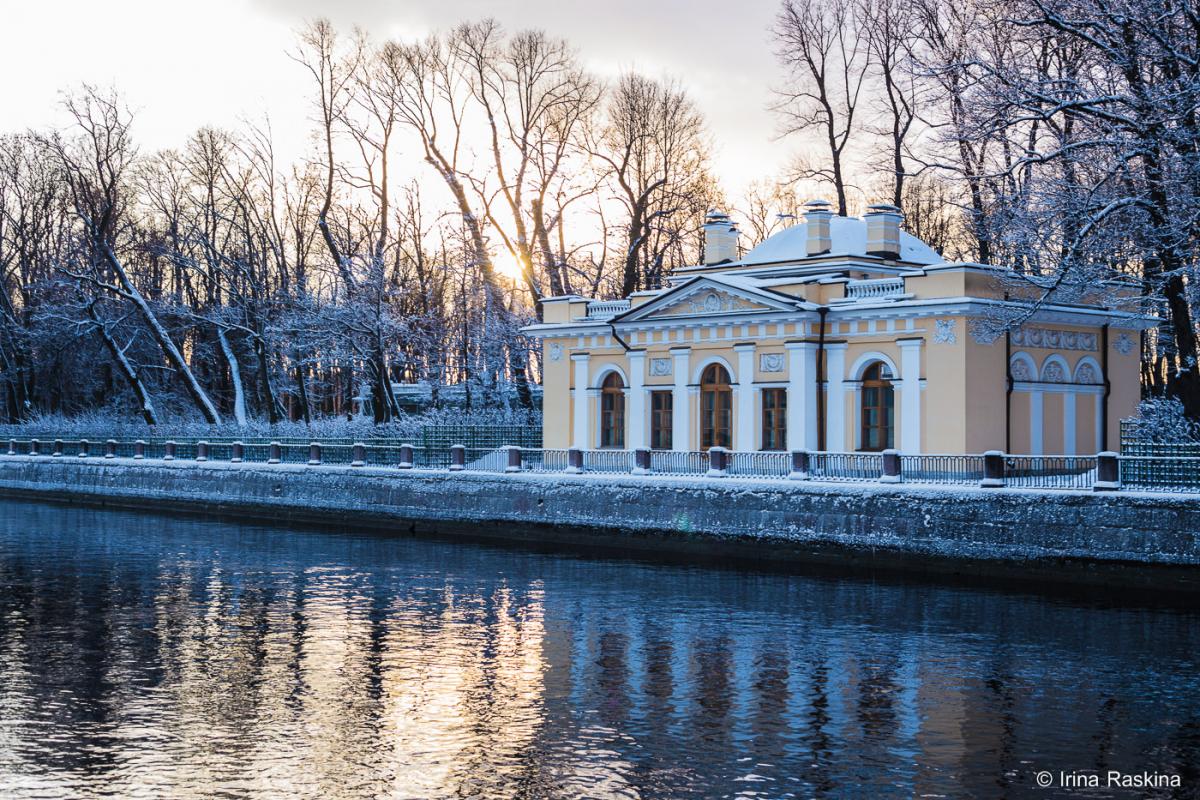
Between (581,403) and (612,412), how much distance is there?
87cm

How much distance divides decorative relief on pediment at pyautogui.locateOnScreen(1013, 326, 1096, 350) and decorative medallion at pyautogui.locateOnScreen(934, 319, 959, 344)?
168 cm

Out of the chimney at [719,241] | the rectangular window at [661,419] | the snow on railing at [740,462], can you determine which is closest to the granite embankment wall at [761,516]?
the snow on railing at [740,462]

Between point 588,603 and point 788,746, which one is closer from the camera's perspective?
point 788,746

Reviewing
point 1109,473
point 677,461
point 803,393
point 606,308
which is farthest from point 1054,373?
point 606,308

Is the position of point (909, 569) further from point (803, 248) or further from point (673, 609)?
point (803, 248)

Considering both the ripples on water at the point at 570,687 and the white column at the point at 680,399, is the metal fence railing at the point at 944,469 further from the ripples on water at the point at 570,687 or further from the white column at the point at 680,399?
the white column at the point at 680,399

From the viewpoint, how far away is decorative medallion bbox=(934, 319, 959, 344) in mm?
28719

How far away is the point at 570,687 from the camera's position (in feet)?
49.7

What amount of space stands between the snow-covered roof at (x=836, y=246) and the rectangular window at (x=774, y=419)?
12.2ft

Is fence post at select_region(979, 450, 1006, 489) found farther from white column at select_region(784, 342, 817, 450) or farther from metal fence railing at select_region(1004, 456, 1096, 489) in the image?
white column at select_region(784, 342, 817, 450)

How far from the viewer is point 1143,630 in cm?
1870

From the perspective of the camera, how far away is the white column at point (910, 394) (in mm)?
29438

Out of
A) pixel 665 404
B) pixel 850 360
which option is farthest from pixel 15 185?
pixel 850 360

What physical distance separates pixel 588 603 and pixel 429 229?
30963mm
